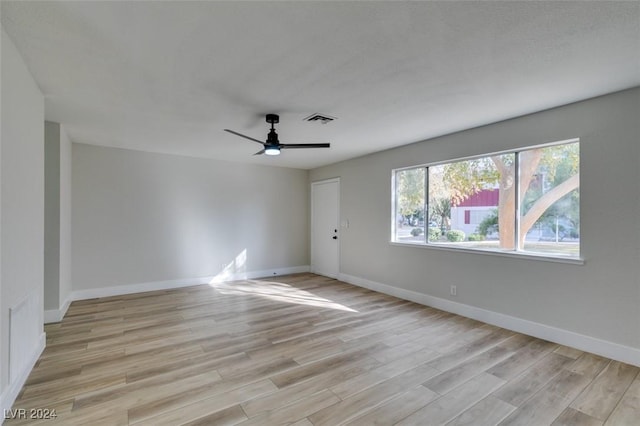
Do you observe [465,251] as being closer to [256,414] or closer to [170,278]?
[256,414]

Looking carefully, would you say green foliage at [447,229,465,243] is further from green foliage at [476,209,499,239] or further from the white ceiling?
the white ceiling

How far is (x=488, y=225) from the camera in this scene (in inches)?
155

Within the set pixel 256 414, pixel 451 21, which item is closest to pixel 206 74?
pixel 451 21

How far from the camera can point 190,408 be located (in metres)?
2.11

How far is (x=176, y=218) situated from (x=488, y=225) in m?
5.13

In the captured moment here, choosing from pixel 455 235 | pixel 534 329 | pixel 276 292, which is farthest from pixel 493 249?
pixel 276 292

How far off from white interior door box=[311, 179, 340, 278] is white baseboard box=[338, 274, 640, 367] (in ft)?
5.88

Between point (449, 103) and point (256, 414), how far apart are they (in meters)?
3.23

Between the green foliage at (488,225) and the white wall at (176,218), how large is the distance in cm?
409

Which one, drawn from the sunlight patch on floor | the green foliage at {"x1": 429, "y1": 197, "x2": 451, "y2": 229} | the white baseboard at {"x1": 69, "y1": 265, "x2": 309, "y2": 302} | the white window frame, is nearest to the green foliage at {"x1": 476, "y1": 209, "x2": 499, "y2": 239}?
the white window frame

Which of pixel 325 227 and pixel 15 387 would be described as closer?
pixel 15 387

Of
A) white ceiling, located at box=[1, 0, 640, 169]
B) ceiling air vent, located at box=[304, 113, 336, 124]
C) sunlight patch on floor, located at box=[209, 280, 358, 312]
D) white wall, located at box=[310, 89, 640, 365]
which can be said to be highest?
white ceiling, located at box=[1, 0, 640, 169]

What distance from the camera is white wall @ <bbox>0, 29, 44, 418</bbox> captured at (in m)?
2.00

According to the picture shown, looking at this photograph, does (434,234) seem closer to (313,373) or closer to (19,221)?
(313,373)
